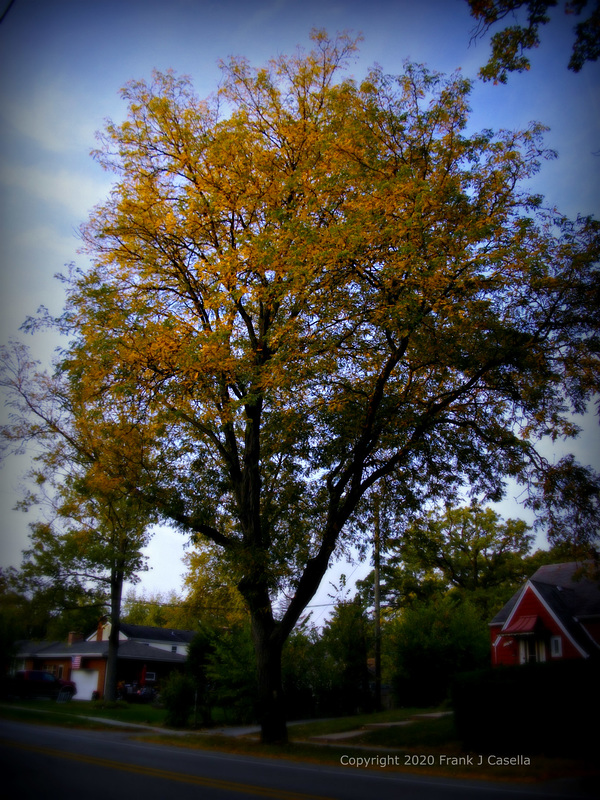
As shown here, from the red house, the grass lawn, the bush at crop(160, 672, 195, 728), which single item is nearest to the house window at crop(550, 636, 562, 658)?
the red house

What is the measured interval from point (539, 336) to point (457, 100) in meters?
5.28

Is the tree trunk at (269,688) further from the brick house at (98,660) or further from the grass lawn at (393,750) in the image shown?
the brick house at (98,660)

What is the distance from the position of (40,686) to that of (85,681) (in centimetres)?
779

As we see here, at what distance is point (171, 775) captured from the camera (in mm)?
8234

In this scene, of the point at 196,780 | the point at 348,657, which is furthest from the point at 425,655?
the point at 196,780

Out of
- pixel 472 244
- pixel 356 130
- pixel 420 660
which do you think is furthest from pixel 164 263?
pixel 420 660

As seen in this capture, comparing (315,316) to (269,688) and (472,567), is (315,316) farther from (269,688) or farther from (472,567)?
(472,567)

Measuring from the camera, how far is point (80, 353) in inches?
512

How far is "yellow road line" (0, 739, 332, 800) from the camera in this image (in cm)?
695

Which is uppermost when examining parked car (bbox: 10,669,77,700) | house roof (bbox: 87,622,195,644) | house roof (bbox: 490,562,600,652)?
house roof (bbox: 490,562,600,652)

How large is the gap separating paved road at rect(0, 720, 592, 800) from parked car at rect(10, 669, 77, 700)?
63.3 feet

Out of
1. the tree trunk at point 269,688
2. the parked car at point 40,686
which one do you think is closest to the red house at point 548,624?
the tree trunk at point 269,688

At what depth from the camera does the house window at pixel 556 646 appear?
26.1 meters

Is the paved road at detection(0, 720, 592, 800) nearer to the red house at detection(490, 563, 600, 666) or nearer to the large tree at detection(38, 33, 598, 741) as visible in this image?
the large tree at detection(38, 33, 598, 741)
